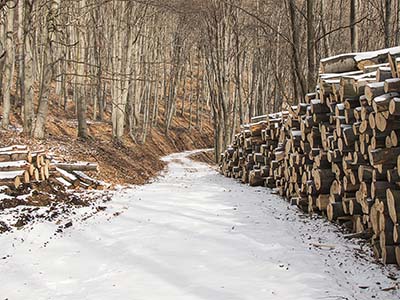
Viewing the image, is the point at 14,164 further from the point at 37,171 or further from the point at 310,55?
the point at 310,55

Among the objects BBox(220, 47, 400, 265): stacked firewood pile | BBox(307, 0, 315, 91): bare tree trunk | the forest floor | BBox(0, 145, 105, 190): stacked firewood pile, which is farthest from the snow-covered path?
BBox(307, 0, 315, 91): bare tree trunk

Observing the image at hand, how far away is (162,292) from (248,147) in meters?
11.1

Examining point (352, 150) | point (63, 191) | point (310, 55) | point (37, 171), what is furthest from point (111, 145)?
point (352, 150)

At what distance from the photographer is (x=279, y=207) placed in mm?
9867

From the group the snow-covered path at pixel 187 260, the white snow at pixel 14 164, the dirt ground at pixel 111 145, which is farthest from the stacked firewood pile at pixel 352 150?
the white snow at pixel 14 164

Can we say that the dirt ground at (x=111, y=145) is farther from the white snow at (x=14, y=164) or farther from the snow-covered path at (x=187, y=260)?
the snow-covered path at (x=187, y=260)

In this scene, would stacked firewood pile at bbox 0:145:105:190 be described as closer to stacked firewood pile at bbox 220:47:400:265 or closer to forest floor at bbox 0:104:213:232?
forest floor at bbox 0:104:213:232

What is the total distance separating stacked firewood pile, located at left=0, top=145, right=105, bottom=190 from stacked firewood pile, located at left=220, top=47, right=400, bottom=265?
5.28 meters

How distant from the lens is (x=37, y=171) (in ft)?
31.8

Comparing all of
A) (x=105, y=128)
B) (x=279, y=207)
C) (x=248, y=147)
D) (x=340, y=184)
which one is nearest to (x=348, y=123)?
(x=340, y=184)

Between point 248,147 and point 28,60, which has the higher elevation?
point 28,60

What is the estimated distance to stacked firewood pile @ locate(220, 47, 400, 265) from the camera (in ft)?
19.0

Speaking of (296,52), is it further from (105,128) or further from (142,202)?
(105,128)

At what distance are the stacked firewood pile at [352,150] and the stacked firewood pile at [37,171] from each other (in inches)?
208
